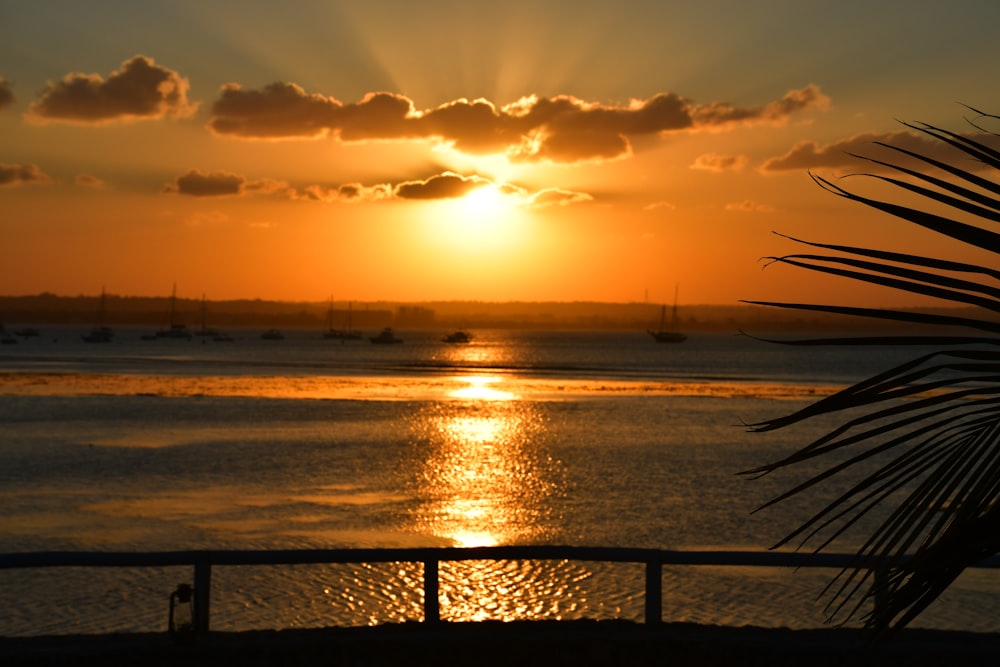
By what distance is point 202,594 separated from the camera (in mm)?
8305

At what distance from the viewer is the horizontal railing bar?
8016 millimetres

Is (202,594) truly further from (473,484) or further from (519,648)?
(473,484)

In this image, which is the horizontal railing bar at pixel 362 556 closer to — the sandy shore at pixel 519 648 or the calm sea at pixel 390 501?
the sandy shore at pixel 519 648

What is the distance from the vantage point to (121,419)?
56.0 meters

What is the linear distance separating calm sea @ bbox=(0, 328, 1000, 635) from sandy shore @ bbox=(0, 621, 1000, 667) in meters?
5.07

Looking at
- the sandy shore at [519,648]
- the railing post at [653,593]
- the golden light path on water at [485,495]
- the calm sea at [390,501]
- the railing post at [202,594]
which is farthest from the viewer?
the golden light path on water at [485,495]

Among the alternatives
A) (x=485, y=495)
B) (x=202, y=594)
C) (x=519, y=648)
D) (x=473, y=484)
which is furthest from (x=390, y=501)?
(x=519, y=648)

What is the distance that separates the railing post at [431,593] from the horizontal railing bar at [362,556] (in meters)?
0.08

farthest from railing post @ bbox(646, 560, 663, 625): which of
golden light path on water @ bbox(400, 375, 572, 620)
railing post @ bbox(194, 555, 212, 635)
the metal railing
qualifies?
golden light path on water @ bbox(400, 375, 572, 620)

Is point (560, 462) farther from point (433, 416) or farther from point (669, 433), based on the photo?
point (433, 416)

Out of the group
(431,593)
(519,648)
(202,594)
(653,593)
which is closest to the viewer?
(519,648)

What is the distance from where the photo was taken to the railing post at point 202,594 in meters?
8.27

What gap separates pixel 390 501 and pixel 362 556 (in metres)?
21.8

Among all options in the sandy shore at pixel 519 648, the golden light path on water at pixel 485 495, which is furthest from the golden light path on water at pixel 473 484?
the sandy shore at pixel 519 648
